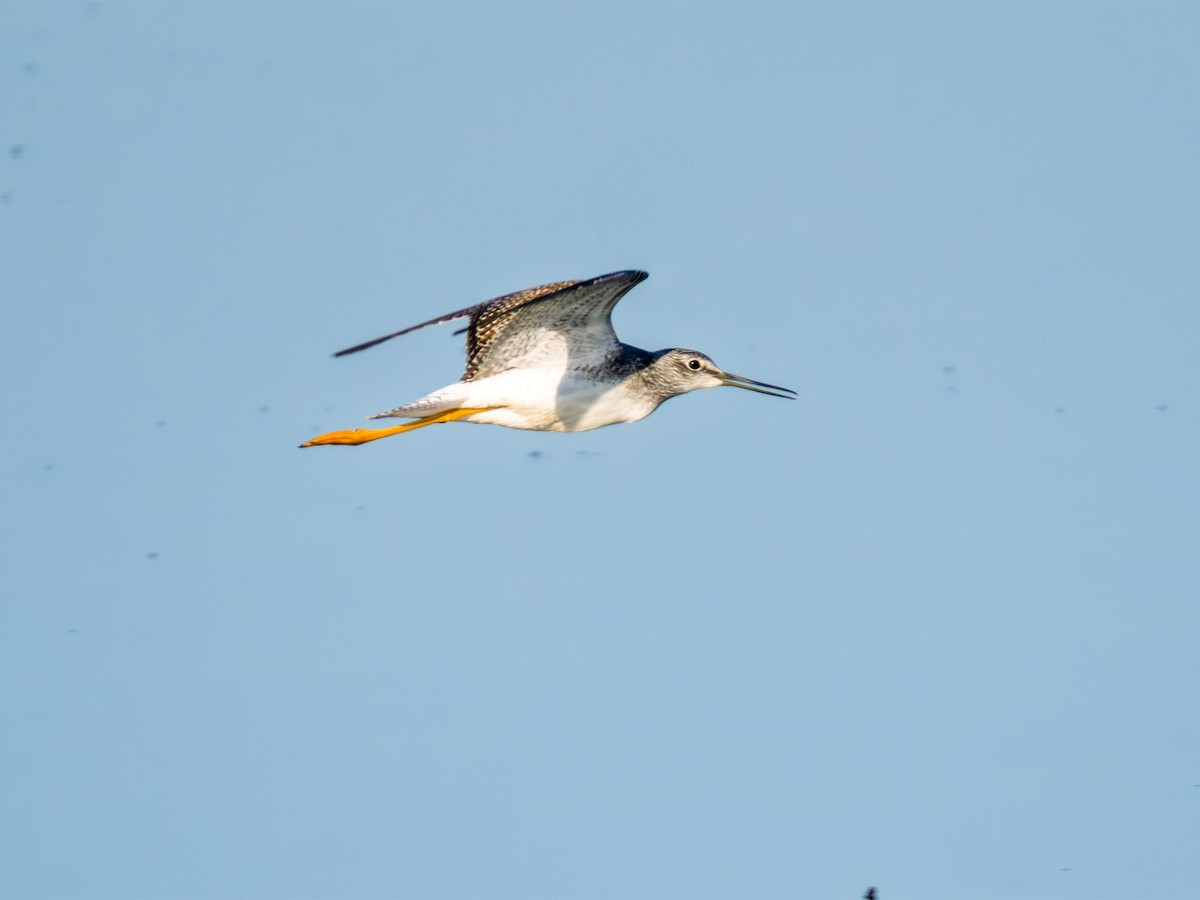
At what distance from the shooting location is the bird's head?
64.0 ft

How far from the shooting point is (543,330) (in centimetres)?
1830

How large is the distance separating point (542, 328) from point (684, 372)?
2.22 m

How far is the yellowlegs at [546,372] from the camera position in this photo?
1816cm

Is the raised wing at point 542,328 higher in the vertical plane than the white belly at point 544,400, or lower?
higher

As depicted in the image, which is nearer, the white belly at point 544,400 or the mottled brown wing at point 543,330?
the mottled brown wing at point 543,330

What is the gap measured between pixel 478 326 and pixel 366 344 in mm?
3806

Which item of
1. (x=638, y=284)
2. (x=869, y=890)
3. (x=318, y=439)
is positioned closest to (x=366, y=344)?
(x=638, y=284)

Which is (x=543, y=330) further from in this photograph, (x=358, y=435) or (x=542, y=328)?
(x=358, y=435)

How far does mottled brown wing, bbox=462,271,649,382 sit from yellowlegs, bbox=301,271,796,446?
0.01 meters

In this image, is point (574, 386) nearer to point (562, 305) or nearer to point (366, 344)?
point (562, 305)

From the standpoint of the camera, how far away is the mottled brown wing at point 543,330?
1780 centimetres

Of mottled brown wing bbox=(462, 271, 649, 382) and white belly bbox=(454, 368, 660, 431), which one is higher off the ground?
mottled brown wing bbox=(462, 271, 649, 382)

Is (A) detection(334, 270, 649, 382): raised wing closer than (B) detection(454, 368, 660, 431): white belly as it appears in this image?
Yes

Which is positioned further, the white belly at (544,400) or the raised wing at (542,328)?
the white belly at (544,400)
